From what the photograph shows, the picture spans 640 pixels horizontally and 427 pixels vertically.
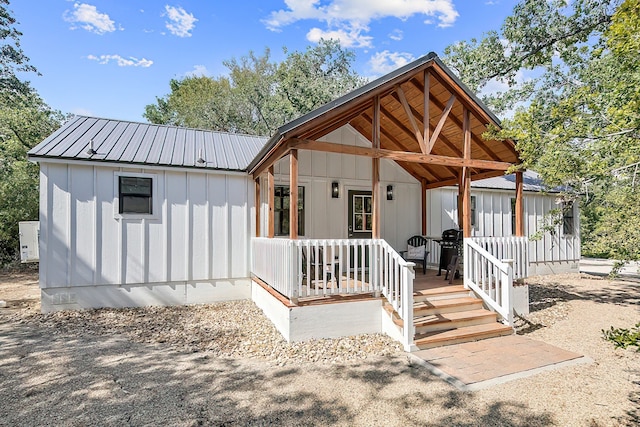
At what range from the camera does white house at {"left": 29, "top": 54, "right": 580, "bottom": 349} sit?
5172 millimetres

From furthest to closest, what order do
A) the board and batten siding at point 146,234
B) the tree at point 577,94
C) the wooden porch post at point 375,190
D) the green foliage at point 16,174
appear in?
the green foliage at point 16,174
the board and batten siding at point 146,234
the wooden porch post at point 375,190
the tree at point 577,94

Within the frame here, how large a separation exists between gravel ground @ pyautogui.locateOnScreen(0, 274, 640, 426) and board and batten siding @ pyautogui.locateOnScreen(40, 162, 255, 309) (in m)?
0.93

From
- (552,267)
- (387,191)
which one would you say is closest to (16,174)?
(387,191)

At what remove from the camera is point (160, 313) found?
21.5 feet

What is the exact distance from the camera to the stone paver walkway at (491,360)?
379 cm

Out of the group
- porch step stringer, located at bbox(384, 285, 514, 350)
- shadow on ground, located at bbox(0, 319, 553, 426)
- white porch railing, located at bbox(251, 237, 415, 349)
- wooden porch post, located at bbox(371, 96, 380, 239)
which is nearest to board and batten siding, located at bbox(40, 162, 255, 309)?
shadow on ground, located at bbox(0, 319, 553, 426)

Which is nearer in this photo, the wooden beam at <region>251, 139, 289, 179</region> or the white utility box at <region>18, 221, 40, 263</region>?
the wooden beam at <region>251, 139, 289, 179</region>

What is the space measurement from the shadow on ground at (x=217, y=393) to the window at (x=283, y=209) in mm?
4056

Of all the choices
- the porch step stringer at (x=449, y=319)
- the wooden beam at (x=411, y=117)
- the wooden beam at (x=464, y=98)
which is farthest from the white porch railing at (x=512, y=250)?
the wooden beam at (x=411, y=117)

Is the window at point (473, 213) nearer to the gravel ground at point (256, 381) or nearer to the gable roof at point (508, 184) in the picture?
the gable roof at point (508, 184)

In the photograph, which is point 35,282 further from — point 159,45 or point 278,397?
point 278,397

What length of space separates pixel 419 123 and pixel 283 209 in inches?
150

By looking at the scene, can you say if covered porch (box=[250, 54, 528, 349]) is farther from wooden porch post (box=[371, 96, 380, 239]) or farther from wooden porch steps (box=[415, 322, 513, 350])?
wooden porch steps (box=[415, 322, 513, 350])

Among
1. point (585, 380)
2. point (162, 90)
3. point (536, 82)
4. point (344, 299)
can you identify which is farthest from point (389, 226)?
point (162, 90)
